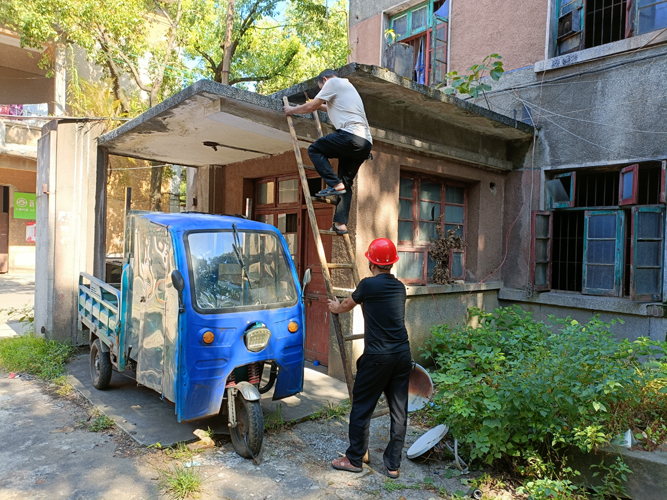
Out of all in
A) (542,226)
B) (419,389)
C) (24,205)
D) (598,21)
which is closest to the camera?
(419,389)

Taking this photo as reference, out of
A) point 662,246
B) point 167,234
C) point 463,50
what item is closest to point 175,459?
point 167,234

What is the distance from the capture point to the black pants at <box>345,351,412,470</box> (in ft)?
12.4

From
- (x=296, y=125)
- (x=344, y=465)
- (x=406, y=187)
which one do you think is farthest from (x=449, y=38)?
(x=344, y=465)

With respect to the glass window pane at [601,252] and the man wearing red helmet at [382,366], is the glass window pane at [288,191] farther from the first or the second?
the glass window pane at [601,252]

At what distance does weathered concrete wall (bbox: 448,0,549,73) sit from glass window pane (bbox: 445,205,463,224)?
2598 millimetres

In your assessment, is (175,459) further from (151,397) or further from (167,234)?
(167,234)

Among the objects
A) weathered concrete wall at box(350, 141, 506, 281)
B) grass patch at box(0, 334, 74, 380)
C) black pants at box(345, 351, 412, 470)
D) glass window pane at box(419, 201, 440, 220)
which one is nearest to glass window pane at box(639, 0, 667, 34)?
weathered concrete wall at box(350, 141, 506, 281)

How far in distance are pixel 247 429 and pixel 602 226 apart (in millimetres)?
5973

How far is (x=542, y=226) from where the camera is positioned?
7555 millimetres

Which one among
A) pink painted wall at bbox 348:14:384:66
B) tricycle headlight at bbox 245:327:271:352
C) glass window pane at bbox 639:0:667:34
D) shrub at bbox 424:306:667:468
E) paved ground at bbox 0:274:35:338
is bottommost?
paved ground at bbox 0:274:35:338

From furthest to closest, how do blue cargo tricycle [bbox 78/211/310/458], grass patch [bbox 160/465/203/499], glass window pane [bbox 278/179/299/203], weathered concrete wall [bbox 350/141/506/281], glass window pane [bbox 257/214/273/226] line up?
glass window pane [bbox 257/214/273/226] < glass window pane [bbox 278/179/299/203] < weathered concrete wall [bbox 350/141/506/281] < blue cargo tricycle [bbox 78/211/310/458] < grass patch [bbox 160/465/203/499]

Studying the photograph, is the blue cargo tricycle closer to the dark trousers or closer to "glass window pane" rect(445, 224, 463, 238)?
the dark trousers

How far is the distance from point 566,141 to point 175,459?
6.93 meters

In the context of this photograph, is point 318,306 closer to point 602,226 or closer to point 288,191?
point 288,191
